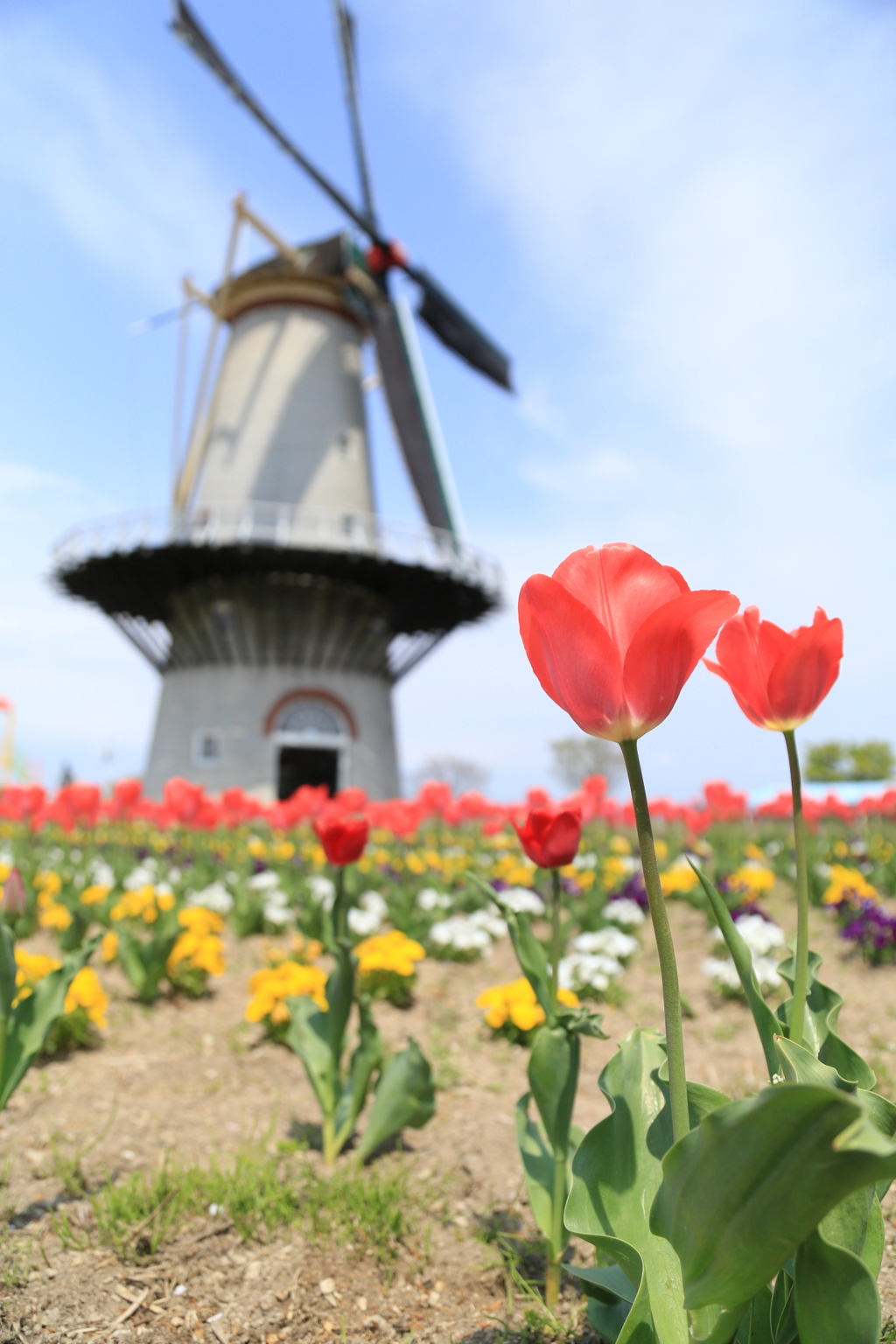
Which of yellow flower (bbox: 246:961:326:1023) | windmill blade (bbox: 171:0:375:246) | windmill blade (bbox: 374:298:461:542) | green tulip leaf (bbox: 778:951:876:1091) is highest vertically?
windmill blade (bbox: 171:0:375:246)

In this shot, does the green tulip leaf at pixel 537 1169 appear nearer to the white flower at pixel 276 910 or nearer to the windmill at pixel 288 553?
the white flower at pixel 276 910

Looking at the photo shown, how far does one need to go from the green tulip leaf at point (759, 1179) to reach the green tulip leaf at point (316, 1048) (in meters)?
1.61

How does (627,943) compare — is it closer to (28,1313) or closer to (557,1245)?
(557,1245)

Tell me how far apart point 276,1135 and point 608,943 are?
1.99 meters

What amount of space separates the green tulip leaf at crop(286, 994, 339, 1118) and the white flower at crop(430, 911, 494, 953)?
206 centimetres

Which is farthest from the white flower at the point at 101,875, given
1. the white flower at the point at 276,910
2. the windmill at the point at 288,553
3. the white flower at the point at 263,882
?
the windmill at the point at 288,553

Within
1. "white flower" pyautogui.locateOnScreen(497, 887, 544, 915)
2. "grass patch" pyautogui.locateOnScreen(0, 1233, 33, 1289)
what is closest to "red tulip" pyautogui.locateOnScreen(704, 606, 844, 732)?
"grass patch" pyautogui.locateOnScreen(0, 1233, 33, 1289)

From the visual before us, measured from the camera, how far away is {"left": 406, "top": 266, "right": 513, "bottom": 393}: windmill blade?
2077 cm

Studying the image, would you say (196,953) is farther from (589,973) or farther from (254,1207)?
(254,1207)

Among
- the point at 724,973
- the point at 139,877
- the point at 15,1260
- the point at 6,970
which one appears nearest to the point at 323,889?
the point at 139,877

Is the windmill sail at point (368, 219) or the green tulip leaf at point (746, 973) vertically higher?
the windmill sail at point (368, 219)

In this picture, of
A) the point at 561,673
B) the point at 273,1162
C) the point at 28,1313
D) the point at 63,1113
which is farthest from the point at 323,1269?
the point at 561,673

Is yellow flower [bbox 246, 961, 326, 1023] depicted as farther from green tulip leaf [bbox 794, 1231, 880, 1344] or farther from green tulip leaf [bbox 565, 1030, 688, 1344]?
green tulip leaf [bbox 794, 1231, 880, 1344]

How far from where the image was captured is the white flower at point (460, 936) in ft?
15.0
